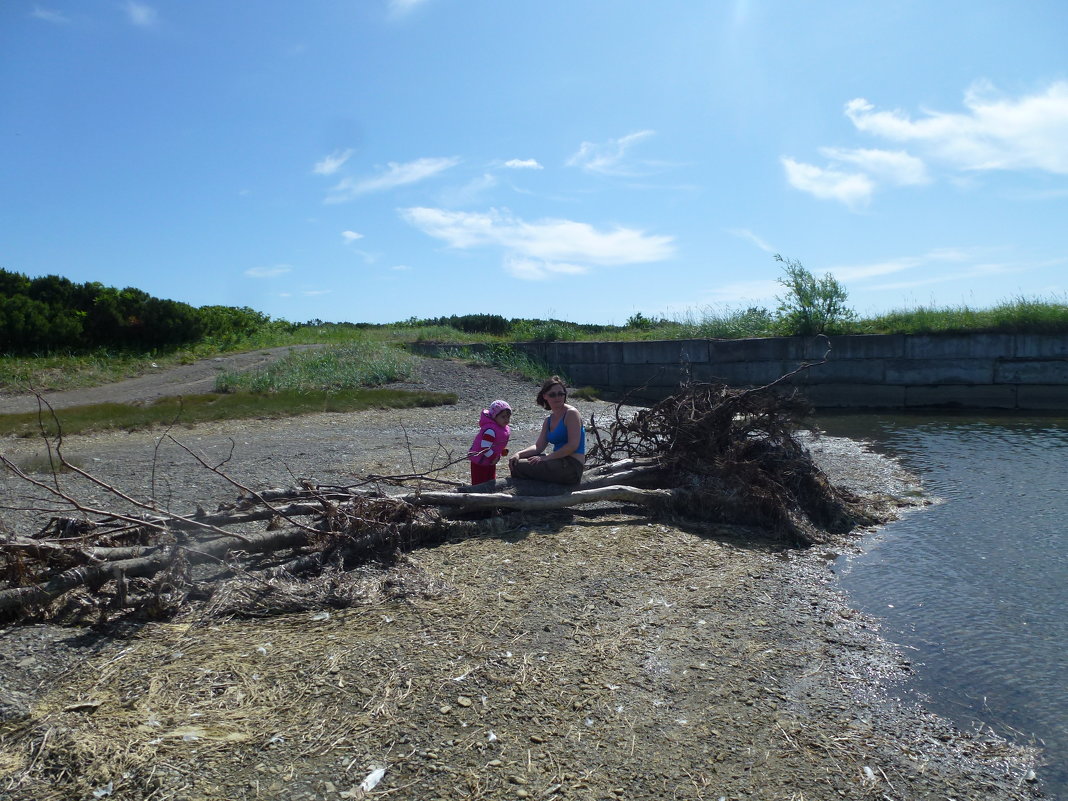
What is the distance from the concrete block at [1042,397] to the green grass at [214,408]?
1375cm

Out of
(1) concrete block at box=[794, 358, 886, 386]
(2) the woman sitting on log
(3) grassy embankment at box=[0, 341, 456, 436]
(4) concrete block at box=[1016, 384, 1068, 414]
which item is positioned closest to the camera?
(2) the woman sitting on log

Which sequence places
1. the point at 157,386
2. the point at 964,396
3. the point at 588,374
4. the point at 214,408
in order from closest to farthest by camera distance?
the point at 214,408 < the point at 964,396 < the point at 157,386 < the point at 588,374

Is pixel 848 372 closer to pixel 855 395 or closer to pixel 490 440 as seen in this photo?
pixel 855 395

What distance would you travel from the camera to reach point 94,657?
4203 mm

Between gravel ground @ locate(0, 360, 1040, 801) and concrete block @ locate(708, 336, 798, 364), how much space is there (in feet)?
52.9

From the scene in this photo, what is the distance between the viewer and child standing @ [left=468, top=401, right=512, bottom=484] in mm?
7395

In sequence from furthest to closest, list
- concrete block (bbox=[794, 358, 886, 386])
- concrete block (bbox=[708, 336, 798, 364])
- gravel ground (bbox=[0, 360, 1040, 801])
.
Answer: concrete block (bbox=[708, 336, 798, 364]), concrete block (bbox=[794, 358, 886, 386]), gravel ground (bbox=[0, 360, 1040, 801])

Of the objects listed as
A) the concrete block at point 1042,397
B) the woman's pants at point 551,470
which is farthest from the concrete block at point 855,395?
the woman's pants at point 551,470

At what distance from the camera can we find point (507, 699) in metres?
3.92

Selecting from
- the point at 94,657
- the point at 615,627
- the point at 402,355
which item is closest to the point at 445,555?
the point at 615,627

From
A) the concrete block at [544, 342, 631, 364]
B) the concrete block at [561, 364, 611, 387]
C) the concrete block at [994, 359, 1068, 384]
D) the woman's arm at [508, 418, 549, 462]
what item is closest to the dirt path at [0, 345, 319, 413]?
the concrete block at [544, 342, 631, 364]

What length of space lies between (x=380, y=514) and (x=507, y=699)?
2.65 m

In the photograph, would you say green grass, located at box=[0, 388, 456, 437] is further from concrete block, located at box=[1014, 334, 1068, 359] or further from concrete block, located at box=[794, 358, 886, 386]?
concrete block, located at box=[1014, 334, 1068, 359]

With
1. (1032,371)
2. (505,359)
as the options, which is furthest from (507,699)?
(505,359)
